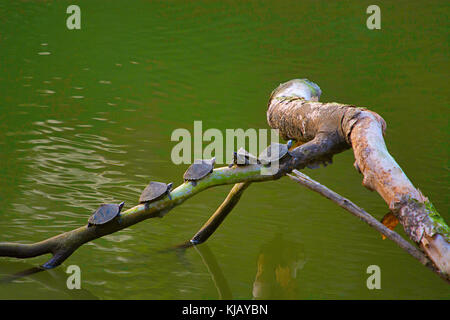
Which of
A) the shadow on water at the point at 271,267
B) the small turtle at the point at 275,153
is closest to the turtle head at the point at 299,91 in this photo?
the shadow on water at the point at 271,267

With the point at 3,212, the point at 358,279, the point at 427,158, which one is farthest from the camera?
the point at 427,158

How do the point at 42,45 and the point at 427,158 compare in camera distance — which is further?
the point at 42,45

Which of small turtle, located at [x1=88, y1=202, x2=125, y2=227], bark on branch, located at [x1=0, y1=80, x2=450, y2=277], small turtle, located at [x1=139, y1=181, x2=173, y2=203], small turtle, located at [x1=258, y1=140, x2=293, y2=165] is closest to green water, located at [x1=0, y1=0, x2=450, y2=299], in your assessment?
bark on branch, located at [x1=0, y1=80, x2=450, y2=277]

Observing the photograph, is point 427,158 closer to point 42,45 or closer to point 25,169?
point 25,169

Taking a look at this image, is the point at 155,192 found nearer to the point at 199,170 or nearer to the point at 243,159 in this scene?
the point at 199,170

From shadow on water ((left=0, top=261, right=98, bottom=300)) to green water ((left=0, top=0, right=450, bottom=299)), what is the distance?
1cm

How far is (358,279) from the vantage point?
3.17m

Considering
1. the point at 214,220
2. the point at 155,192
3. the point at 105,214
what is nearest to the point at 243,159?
the point at 155,192

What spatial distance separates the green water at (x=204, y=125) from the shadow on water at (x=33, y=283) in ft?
0.03

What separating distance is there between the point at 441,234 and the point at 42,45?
6912mm

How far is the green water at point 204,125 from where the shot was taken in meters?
3.17
